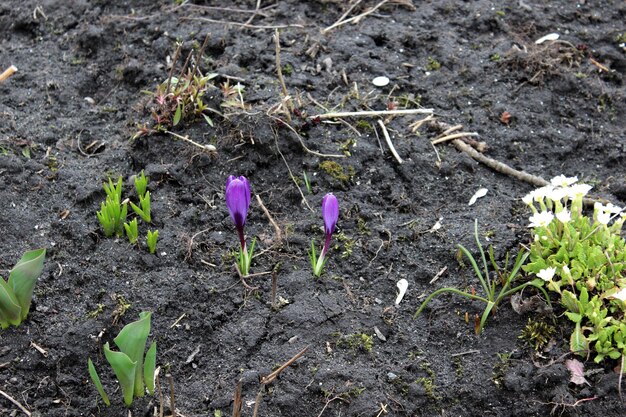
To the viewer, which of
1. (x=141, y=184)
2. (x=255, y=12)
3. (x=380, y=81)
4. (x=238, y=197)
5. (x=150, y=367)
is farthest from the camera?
(x=255, y=12)

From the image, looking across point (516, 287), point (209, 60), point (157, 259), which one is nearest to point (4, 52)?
point (209, 60)

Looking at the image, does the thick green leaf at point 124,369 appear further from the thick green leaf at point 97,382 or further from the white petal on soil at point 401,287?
the white petal on soil at point 401,287

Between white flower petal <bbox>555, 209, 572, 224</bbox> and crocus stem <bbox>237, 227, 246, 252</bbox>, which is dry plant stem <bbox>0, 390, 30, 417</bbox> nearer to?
crocus stem <bbox>237, 227, 246, 252</bbox>

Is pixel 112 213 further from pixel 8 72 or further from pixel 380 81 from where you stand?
pixel 380 81

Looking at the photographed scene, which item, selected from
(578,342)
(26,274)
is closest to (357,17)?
(578,342)

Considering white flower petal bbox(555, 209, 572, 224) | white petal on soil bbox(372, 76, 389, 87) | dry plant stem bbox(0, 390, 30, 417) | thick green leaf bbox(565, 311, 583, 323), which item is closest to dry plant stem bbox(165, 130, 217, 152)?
white petal on soil bbox(372, 76, 389, 87)

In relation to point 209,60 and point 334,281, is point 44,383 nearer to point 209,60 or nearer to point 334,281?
point 334,281
